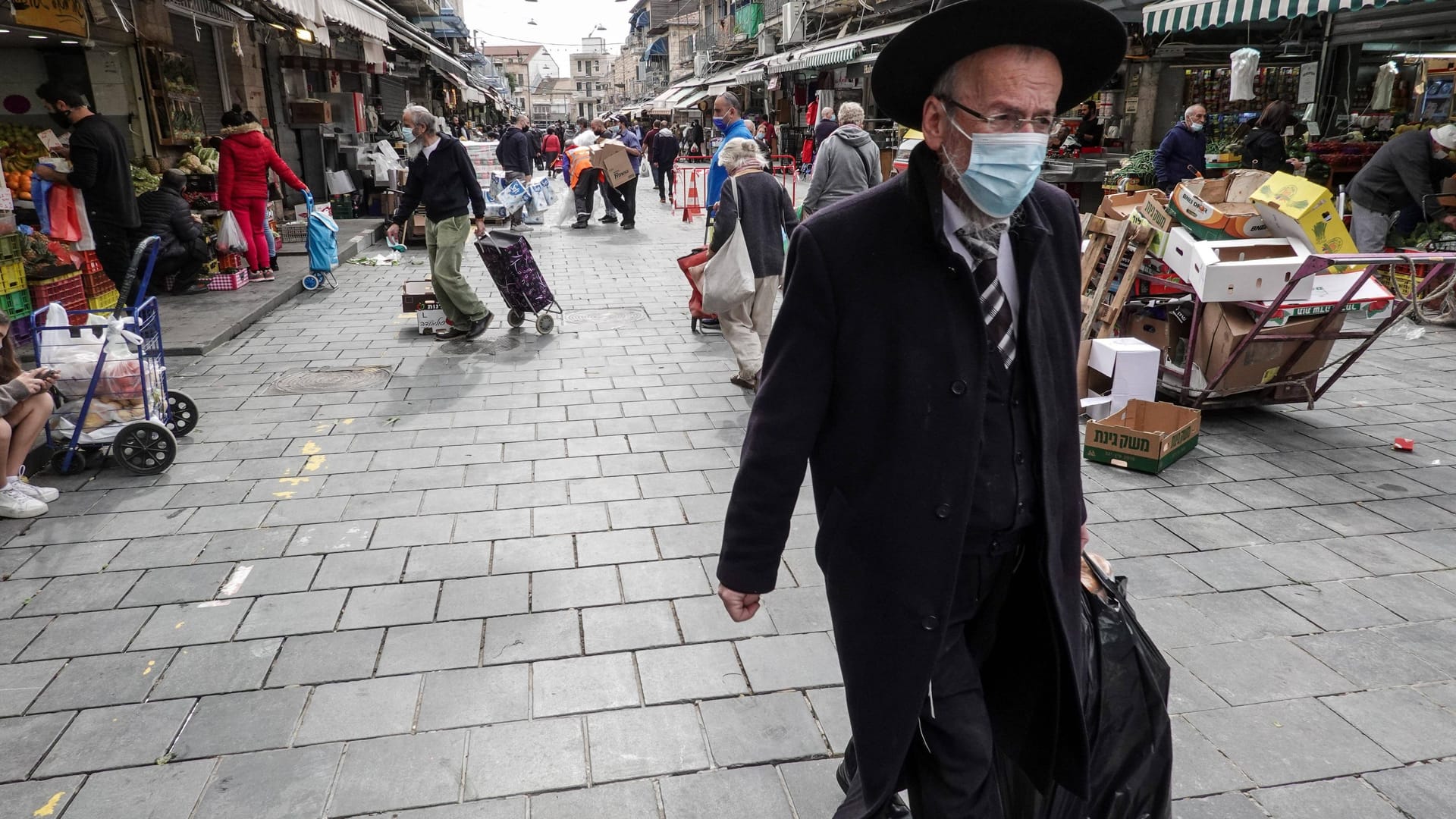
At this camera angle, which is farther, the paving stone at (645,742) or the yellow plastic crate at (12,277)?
the yellow plastic crate at (12,277)

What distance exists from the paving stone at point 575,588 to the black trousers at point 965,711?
1.95m

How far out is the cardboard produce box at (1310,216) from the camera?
17.9ft

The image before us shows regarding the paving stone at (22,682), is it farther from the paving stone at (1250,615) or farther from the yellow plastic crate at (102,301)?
the yellow plastic crate at (102,301)

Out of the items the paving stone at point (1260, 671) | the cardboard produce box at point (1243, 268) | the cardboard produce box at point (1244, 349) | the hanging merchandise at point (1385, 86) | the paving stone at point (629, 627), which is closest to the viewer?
the paving stone at point (1260, 671)

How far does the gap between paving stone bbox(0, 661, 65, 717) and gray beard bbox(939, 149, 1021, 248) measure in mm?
3241

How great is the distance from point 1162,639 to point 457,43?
1701 inches

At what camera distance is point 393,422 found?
594 cm

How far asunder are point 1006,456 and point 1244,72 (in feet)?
40.8

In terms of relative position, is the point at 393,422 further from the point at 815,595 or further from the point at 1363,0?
the point at 1363,0

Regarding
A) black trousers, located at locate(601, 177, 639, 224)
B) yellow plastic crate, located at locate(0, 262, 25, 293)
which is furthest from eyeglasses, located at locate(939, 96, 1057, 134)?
black trousers, located at locate(601, 177, 639, 224)

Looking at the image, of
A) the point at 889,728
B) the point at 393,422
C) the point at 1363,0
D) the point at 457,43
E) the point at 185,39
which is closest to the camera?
the point at 889,728

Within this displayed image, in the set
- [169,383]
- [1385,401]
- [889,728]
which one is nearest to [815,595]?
[889,728]

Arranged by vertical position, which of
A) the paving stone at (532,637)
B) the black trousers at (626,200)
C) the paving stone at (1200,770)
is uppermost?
the black trousers at (626,200)

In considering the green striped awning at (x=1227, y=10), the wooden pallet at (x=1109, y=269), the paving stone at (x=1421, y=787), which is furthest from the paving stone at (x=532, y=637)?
the green striped awning at (x=1227, y=10)
